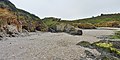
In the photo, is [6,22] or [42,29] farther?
[42,29]

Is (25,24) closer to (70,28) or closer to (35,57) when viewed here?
(70,28)

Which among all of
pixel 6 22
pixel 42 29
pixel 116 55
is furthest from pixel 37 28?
pixel 116 55

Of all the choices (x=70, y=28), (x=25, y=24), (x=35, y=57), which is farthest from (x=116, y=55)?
(x=25, y=24)

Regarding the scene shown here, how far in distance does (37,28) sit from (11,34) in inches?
1224

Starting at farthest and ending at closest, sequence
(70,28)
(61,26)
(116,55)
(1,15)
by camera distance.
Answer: (61,26), (70,28), (1,15), (116,55)

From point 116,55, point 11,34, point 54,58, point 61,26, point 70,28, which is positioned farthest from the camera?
point 61,26

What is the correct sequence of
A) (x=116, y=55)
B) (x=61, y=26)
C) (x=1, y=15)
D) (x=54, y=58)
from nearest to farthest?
(x=54, y=58) < (x=116, y=55) < (x=1, y=15) < (x=61, y=26)

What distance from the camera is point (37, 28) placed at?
81.8 meters

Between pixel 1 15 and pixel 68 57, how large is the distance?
3850cm

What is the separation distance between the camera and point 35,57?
21219mm

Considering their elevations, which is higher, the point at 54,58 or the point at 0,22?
the point at 0,22

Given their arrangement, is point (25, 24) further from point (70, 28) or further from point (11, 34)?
point (11, 34)

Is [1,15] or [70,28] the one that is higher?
[1,15]

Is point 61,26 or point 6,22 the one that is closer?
point 6,22
